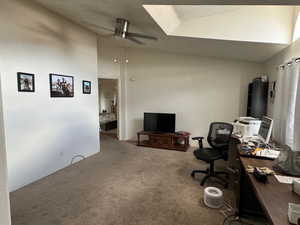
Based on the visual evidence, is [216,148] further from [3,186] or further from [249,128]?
[3,186]

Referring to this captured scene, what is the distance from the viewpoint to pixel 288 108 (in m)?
2.68

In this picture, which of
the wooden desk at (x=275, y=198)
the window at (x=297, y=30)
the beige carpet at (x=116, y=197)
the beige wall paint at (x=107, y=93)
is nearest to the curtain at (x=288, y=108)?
the window at (x=297, y=30)

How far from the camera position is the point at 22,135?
2.76 meters

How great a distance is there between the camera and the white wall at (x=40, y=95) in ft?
8.42

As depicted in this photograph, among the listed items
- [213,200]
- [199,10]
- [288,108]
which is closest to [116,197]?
[213,200]

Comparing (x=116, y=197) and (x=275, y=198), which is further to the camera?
(x=116, y=197)

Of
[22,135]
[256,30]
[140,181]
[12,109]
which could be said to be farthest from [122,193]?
[256,30]

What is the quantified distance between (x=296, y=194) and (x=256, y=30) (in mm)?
2675

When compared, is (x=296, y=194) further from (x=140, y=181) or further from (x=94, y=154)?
(x=94, y=154)

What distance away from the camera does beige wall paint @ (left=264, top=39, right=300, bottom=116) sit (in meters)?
2.81

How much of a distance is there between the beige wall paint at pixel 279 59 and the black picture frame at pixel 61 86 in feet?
12.7

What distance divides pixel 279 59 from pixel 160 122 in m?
3.07

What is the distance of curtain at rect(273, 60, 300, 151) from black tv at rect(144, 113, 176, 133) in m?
2.52

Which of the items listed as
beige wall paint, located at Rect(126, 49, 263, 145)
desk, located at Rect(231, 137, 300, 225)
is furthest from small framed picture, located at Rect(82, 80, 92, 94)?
desk, located at Rect(231, 137, 300, 225)
